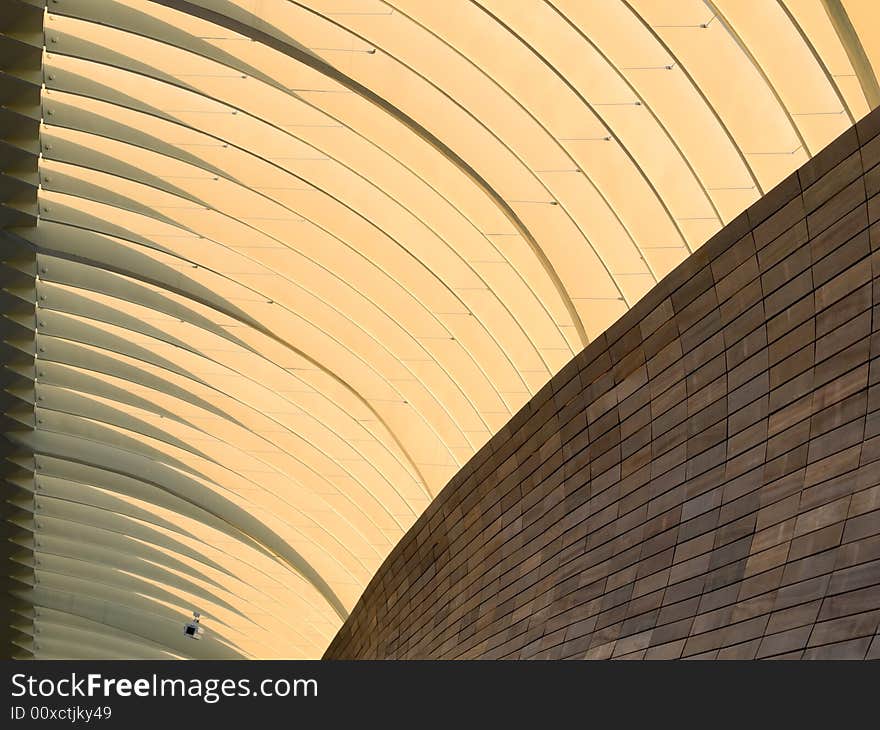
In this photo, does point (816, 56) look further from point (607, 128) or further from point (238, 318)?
point (238, 318)

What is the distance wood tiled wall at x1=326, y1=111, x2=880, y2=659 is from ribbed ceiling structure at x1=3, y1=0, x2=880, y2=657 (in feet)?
10.4

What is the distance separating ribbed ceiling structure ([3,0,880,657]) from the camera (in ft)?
54.7

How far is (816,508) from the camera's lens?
33.9 ft

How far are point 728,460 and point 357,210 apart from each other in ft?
36.2

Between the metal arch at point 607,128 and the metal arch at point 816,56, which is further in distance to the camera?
the metal arch at point 607,128

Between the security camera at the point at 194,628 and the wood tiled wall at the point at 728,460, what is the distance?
2332 cm

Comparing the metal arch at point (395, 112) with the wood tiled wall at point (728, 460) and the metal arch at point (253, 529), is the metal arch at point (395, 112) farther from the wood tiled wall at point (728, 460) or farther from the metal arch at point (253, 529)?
the metal arch at point (253, 529)

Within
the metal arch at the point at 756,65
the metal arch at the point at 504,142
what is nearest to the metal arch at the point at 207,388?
the metal arch at the point at 504,142

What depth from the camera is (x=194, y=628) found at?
40.1 metres

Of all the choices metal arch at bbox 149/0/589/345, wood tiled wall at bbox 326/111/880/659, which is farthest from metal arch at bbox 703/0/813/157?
metal arch at bbox 149/0/589/345

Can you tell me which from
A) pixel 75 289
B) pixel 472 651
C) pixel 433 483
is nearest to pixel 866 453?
pixel 472 651

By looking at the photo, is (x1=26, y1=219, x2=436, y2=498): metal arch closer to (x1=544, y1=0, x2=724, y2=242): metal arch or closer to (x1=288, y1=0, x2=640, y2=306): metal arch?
(x1=288, y1=0, x2=640, y2=306): metal arch

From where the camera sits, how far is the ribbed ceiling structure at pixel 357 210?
1669 cm
